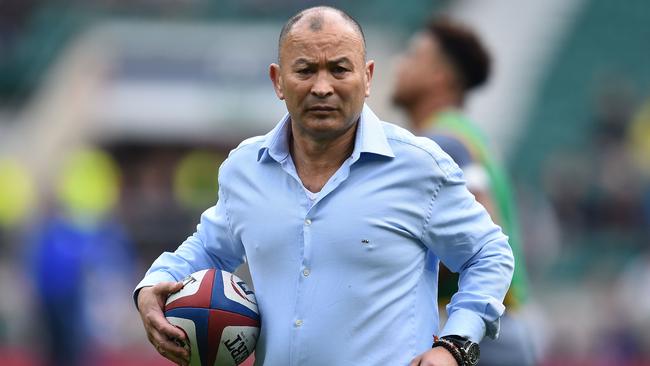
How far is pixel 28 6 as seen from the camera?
28.6m

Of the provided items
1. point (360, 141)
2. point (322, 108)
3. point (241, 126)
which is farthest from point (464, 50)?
point (241, 126)

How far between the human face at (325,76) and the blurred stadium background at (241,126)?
31.5ft

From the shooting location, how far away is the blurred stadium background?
63.5ft

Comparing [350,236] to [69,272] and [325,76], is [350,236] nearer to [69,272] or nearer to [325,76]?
[325,76]

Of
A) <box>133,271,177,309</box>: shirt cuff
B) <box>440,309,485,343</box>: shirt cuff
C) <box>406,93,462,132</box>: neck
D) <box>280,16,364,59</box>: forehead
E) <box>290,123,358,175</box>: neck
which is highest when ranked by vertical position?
<box>406,93,462,132</box>: neck

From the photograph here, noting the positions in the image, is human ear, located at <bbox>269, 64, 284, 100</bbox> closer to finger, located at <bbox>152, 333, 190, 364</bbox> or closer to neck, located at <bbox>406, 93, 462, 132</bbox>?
finger, located at <bbox>152, 333, 190, 364</bbox>

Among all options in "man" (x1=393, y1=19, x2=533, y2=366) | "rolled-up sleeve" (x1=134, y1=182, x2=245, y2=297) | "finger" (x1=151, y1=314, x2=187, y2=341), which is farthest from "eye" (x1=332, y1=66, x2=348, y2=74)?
"man" (x1=393, y1=19, x2=533, y2=366)

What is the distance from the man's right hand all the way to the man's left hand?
749mm

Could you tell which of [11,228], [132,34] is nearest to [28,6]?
[132,34]

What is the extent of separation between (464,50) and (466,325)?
2896 millimetres

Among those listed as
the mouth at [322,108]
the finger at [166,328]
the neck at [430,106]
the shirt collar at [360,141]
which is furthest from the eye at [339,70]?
the neck at [430,106]

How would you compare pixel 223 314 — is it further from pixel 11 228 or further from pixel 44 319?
pixel 11 228

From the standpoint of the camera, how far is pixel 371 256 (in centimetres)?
480

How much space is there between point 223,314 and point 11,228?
16.7 m
